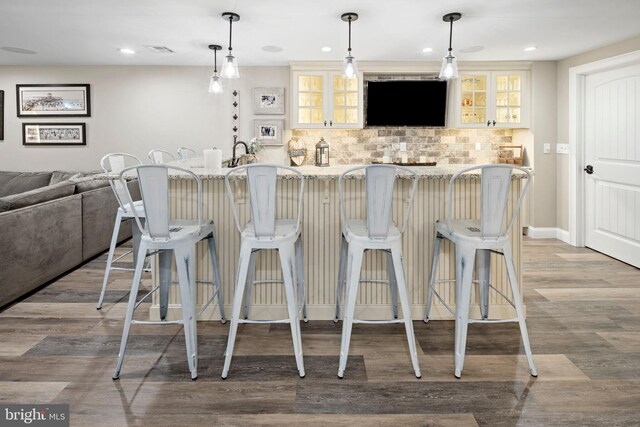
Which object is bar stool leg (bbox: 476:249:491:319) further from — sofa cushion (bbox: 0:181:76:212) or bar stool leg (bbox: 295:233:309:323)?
sofa cushion (bbox: 0:181:76:212)

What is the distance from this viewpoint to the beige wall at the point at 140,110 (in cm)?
605

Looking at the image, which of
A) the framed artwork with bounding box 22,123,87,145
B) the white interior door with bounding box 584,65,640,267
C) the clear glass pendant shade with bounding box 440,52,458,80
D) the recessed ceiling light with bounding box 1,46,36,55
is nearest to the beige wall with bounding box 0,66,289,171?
the framed artwork with bounding box 22,123,87,145

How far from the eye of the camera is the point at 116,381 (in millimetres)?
2223

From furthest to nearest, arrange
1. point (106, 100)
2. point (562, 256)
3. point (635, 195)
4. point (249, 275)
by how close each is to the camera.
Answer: point (106, 100) < point (562, 256) < point (635, 195) < point (249, 275)

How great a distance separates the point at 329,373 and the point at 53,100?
5.75 m

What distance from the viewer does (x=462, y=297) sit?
2324 mm

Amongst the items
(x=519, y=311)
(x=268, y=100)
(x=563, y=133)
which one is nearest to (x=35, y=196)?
(x=268, y=100)

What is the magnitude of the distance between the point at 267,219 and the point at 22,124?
5551mm

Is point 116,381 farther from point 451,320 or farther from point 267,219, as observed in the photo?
point 451,320

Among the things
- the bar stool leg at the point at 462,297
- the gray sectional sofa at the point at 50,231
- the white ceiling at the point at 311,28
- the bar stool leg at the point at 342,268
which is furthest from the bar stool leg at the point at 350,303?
the gray sectional sofa at the point at 50,231

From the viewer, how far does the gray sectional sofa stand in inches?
127

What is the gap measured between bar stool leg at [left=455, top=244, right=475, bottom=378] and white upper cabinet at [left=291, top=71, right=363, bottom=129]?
375 centimetres

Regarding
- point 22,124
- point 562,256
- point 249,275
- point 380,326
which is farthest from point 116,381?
point 22,124
